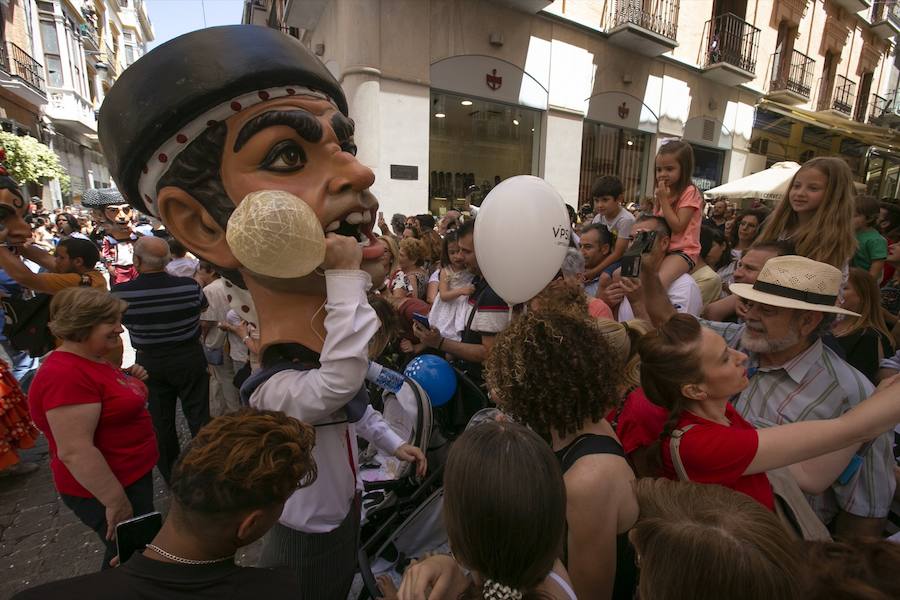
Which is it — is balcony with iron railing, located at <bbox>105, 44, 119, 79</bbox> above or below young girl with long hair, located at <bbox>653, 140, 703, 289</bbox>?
above

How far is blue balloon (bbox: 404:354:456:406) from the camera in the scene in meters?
2.57

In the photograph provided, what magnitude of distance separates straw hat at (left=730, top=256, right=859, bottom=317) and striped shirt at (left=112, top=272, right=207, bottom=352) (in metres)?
3.21

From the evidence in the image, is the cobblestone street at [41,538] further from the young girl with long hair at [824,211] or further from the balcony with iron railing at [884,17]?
the balcony with iron railing at [884,17]

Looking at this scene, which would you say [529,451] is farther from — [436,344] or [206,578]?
[436,344]

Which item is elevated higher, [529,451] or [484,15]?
[484,15]

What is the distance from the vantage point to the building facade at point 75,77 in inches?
874

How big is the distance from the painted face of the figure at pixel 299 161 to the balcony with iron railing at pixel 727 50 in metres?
13.7

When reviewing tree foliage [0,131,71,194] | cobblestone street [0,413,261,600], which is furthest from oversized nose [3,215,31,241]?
tree foliage [0,131,71,194]

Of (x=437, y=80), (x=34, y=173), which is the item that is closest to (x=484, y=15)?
(x=437, y=80)

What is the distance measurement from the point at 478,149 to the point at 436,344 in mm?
8010

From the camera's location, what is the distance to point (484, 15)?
8344 millimetres

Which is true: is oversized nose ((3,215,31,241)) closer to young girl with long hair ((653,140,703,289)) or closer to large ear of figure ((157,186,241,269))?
large ear of figure ((157,186,241,269))

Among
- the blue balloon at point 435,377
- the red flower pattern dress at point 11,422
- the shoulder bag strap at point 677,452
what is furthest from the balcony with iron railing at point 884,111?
the red flower pattern dress at point 11,422

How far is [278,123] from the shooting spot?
1.23m
